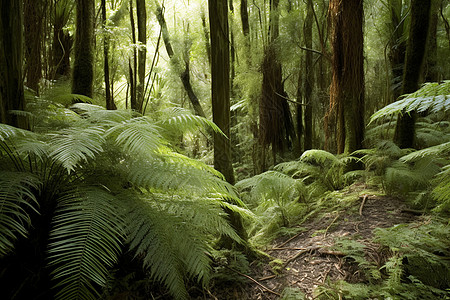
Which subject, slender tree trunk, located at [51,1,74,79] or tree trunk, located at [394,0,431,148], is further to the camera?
slender tree trunk, located at [51,1,74,79]

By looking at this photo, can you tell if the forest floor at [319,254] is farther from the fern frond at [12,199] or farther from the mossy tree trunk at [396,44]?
the mossy tree trunk at [396,44]

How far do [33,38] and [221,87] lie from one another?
2303 millimetres

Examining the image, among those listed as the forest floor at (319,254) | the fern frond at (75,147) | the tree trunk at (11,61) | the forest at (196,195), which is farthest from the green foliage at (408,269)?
the tree trunk at (11,61)

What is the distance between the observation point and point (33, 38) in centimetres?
331

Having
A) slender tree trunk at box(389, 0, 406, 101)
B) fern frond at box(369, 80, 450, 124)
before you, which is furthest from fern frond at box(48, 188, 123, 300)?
slender tree trunk at box(389, 0, 406, 101)


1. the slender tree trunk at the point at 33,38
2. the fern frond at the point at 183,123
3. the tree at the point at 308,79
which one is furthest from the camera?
the tree at the point at 308,79

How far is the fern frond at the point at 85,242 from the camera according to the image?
118cm

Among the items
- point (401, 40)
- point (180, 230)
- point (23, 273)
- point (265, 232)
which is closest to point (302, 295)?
point (180, 230)

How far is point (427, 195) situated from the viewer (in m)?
2.80

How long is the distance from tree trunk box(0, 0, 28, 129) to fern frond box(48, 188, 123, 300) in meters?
0.83

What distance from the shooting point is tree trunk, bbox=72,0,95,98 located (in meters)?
3.44

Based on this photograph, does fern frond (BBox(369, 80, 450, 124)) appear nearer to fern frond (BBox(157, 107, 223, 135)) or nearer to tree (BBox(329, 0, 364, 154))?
fern frond (BBox(157, 107, 223, 135))

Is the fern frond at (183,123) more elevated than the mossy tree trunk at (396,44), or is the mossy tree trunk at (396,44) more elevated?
the mossy tree trunk at (396,44)

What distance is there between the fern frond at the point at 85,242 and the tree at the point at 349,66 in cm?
355
